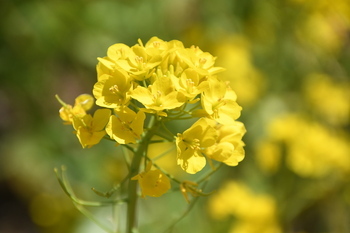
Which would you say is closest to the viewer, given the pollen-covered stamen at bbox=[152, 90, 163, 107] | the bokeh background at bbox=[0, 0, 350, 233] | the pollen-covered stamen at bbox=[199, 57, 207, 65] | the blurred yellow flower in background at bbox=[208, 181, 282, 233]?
the pollen-covered stamen at bbox=[152, 90, 163, 107]

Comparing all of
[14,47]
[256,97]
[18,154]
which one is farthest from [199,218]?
[14,47]

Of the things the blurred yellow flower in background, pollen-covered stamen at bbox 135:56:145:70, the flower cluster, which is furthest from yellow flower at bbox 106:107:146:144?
the blurred yellow flower in background

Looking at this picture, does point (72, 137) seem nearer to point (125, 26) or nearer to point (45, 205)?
point (45, 205)

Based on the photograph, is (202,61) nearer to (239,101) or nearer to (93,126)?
(93,126)

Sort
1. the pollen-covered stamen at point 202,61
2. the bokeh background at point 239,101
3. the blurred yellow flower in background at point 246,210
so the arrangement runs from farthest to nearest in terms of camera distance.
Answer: the bokeh background at point 239,101, the blurred yellow flower in background at point 246,210, the pollen-covered stamen at point 202,61

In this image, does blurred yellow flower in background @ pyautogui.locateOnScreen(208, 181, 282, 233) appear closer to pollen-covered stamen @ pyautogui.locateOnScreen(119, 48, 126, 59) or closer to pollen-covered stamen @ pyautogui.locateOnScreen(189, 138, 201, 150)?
pollen-covered stamen @ pyautogui.locateOnScreen(189, 138, 201, 150)

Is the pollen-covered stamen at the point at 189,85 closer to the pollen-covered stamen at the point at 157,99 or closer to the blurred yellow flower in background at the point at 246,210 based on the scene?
the pollen-covered stamen at the point at 157,99

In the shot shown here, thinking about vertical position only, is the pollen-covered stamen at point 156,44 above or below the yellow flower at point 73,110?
above

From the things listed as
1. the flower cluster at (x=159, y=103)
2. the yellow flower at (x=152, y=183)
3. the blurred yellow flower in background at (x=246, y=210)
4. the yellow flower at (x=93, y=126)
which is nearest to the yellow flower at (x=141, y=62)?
the flower cluster at (x=159, y=103)
